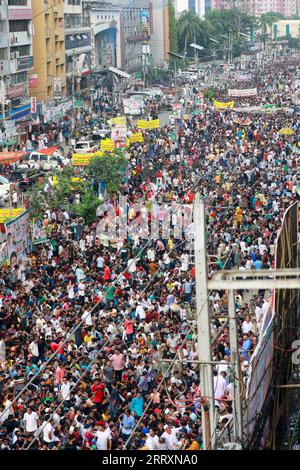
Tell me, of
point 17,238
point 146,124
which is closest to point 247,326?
point 17,238

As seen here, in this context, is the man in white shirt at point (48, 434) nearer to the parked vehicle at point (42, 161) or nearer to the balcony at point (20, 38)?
the parked vehicle at point (42, 161)

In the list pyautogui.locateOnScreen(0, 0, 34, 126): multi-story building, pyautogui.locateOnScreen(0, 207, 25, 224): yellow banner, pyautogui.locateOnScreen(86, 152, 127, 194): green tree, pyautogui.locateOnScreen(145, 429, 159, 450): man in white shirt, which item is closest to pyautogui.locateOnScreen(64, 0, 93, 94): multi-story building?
pyautogui.locateOnScreen(0, 0, 34, 126): multi-story building

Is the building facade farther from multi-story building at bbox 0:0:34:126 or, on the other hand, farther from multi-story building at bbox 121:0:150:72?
multi-story building at bbox 0:0:34:126

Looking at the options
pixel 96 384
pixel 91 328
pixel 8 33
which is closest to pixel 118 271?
pixel 91 328

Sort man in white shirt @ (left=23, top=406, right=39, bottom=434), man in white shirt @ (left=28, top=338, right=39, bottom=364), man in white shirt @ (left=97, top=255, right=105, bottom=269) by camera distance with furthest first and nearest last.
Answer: man in white shirt @ (left=97, top=255, right=105, bottom=269) → man in white shirt @ (left=28, top=338, right=39, bottom=364) → man in white shirt @ (left=23, top=406, right=39, bottom=434)

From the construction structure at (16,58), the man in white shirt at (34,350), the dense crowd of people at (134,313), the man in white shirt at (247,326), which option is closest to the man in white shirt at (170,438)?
the dense crowd of people at (134,313)

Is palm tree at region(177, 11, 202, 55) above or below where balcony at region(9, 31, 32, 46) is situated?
below
